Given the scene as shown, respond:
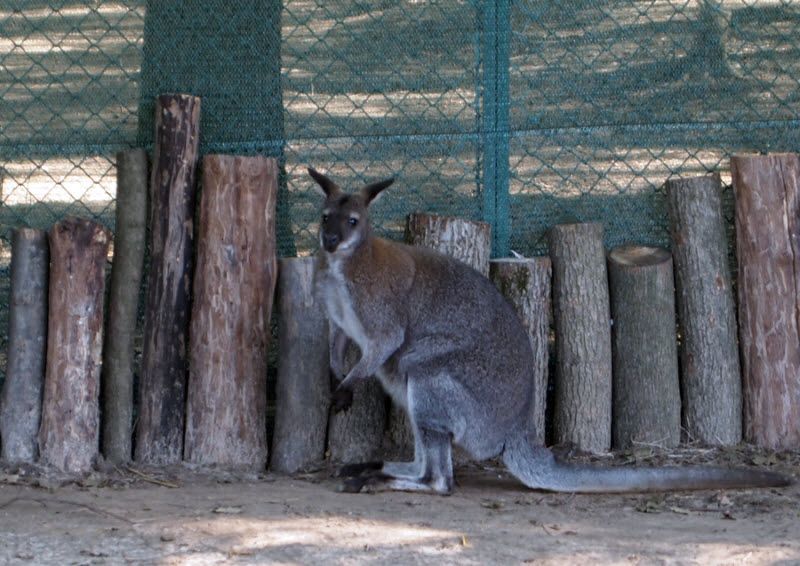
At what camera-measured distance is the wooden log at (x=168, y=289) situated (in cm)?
679

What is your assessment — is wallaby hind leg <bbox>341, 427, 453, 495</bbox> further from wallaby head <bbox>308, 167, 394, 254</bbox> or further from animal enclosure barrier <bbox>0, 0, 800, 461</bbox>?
wallaby head <bbox>308, 167, 394, 254</bbox>

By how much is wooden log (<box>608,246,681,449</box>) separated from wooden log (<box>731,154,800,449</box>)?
43cm

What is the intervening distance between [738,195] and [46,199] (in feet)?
12.5

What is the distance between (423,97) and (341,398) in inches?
67.8

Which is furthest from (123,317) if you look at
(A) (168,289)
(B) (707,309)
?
(B) (707,309)

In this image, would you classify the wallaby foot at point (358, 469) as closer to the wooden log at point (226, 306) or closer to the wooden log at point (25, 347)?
the wooden log at point (226, 306)

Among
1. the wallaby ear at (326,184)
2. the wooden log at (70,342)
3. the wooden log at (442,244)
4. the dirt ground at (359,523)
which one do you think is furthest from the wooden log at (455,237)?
the wooden log at (70,342)

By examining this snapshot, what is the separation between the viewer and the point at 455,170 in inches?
280

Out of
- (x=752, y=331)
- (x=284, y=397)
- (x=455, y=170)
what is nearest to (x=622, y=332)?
(x=752, y=331)

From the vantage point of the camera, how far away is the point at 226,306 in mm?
6785

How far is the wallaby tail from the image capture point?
248 inches

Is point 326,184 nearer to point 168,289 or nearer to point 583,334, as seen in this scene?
point 168,289

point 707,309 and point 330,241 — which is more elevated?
point 330,241

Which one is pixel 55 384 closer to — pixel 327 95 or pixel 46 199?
pixel 46 199
